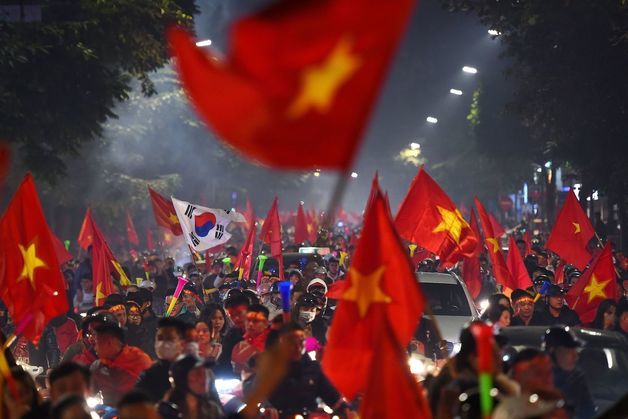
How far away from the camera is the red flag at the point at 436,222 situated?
15.7 metres

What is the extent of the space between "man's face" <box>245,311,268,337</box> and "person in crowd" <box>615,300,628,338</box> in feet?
14.3

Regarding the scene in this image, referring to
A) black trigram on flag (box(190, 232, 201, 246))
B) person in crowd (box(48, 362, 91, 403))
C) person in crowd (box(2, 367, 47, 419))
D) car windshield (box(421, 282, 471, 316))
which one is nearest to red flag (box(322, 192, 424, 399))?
person in crowd (box(48, 362, 91, 403))

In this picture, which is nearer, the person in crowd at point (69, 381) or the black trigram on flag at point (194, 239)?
the person in crowd at point (69, 381)

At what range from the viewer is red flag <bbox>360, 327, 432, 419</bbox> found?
6742 millimetres

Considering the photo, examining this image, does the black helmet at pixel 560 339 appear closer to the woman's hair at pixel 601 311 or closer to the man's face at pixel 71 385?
the man's face at pixel 71 385

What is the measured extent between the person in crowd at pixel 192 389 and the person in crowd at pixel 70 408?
147 cm

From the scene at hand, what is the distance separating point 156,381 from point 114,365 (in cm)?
128

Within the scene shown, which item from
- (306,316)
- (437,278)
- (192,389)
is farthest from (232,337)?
(437,278)

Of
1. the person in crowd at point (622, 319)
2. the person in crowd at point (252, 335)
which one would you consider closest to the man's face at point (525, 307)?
the person in crowd at point (622, 319)

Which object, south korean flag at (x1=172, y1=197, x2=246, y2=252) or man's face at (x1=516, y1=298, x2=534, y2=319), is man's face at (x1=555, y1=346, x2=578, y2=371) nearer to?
man's face at (x1=516, y1=298, x2=534, y2=319)

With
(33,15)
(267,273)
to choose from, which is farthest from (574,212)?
(33,15)

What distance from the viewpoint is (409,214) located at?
15828mm

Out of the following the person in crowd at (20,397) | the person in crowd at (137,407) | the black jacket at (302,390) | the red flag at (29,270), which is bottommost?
the person in crowd at (137,407)

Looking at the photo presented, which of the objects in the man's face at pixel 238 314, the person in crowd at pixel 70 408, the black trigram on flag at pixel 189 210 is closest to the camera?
the person in crowd at pixel 70 408
